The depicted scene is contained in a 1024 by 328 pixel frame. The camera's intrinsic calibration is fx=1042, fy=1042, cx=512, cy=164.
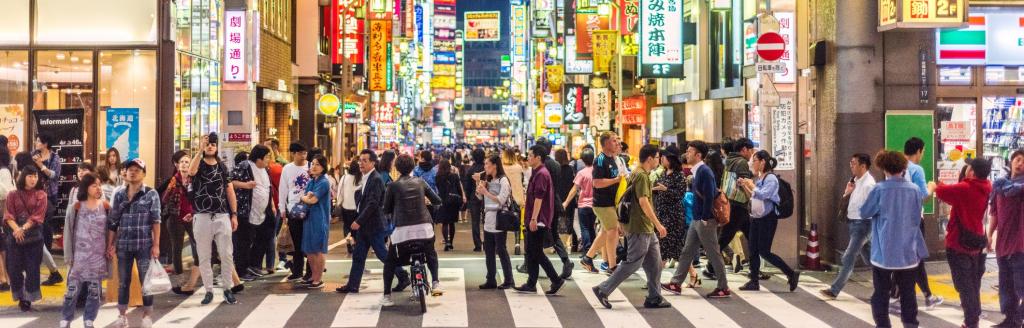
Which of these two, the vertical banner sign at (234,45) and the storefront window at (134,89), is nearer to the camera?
the storefront window at (134,89)

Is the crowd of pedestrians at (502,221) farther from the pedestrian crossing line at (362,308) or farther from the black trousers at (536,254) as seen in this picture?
the pedestrian crossing line at (362,308)

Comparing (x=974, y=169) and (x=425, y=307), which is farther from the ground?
(x=974, y=169)

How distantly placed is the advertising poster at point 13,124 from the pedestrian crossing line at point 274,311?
6.83 meters

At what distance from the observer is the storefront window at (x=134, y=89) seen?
1734 cm

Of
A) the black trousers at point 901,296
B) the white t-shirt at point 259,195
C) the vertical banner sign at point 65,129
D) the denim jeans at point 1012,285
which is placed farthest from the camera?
the vertical banner sign at point 65,129

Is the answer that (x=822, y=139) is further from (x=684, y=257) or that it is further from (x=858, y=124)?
(x=684, y=257)

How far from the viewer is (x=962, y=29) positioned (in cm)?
1544

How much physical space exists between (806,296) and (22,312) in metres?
8.95

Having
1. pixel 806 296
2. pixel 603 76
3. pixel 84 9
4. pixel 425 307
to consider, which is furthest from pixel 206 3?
pixel 603 76

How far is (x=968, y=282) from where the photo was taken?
952 centimetres

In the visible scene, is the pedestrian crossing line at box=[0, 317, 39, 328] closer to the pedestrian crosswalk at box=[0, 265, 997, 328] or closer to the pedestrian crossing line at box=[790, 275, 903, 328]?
the pedestrian crosswalk at box=[0, 265, 997, 328]

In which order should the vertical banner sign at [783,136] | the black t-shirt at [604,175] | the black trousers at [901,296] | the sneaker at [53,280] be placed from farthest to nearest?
the vertical banner sign at [783,136]
the sneaker at [53,280]
the black t-shirt at [604,175]
the black trousers at [901,296]

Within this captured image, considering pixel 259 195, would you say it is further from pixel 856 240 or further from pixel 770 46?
pixel 856 240

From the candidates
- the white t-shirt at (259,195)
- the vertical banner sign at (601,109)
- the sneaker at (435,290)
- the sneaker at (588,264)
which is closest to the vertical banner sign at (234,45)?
the white t-shirt at (259,195)
